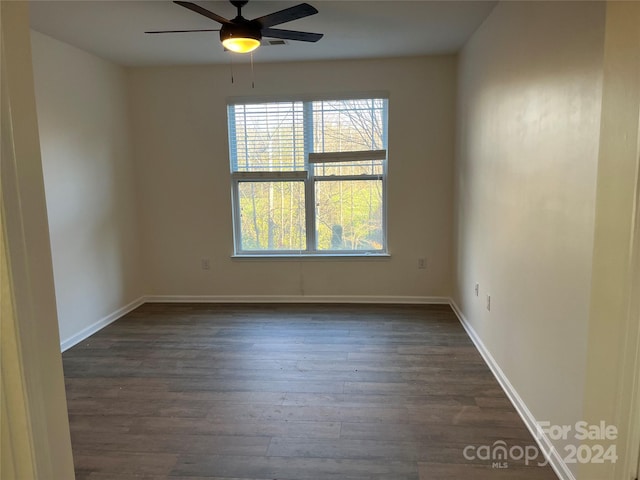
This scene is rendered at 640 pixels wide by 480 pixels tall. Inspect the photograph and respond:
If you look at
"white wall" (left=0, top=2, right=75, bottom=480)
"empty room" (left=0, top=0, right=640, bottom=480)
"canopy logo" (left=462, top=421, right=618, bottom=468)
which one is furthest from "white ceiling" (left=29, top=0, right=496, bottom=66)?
"canopy logo" (left=462, top=421, right=618, bottom=468)

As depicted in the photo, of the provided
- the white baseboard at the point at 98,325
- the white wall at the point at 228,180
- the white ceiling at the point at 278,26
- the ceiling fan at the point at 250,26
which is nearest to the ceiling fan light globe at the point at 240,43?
the ceiling fan at the point at 250,26

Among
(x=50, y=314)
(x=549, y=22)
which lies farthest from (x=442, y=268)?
(x=50, y=314)

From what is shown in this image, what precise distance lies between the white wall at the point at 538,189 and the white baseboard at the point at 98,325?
3.27 m

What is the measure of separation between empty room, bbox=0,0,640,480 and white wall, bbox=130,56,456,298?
0.02 meters

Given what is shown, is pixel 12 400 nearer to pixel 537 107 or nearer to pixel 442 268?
pixel 537 107

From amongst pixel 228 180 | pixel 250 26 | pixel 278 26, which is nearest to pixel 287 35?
pixel 250 26

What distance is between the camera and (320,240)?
4559 mm

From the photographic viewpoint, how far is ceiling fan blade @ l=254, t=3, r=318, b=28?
236 centimetres

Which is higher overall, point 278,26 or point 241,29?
point 278,26

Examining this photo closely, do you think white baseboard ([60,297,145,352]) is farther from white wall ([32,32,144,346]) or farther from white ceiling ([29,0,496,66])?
white ceiling ([29,0,496,66])

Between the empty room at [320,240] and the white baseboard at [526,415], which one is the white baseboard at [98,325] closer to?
the empty room at [320,240]

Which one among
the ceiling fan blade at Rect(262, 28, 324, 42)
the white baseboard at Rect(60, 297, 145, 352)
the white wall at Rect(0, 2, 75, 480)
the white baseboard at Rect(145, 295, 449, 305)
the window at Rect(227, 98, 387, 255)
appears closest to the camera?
the white wall at Rect(0, 2, 75, 480)

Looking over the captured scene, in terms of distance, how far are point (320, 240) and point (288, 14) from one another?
2521mm

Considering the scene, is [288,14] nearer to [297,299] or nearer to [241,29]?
[241,29]
